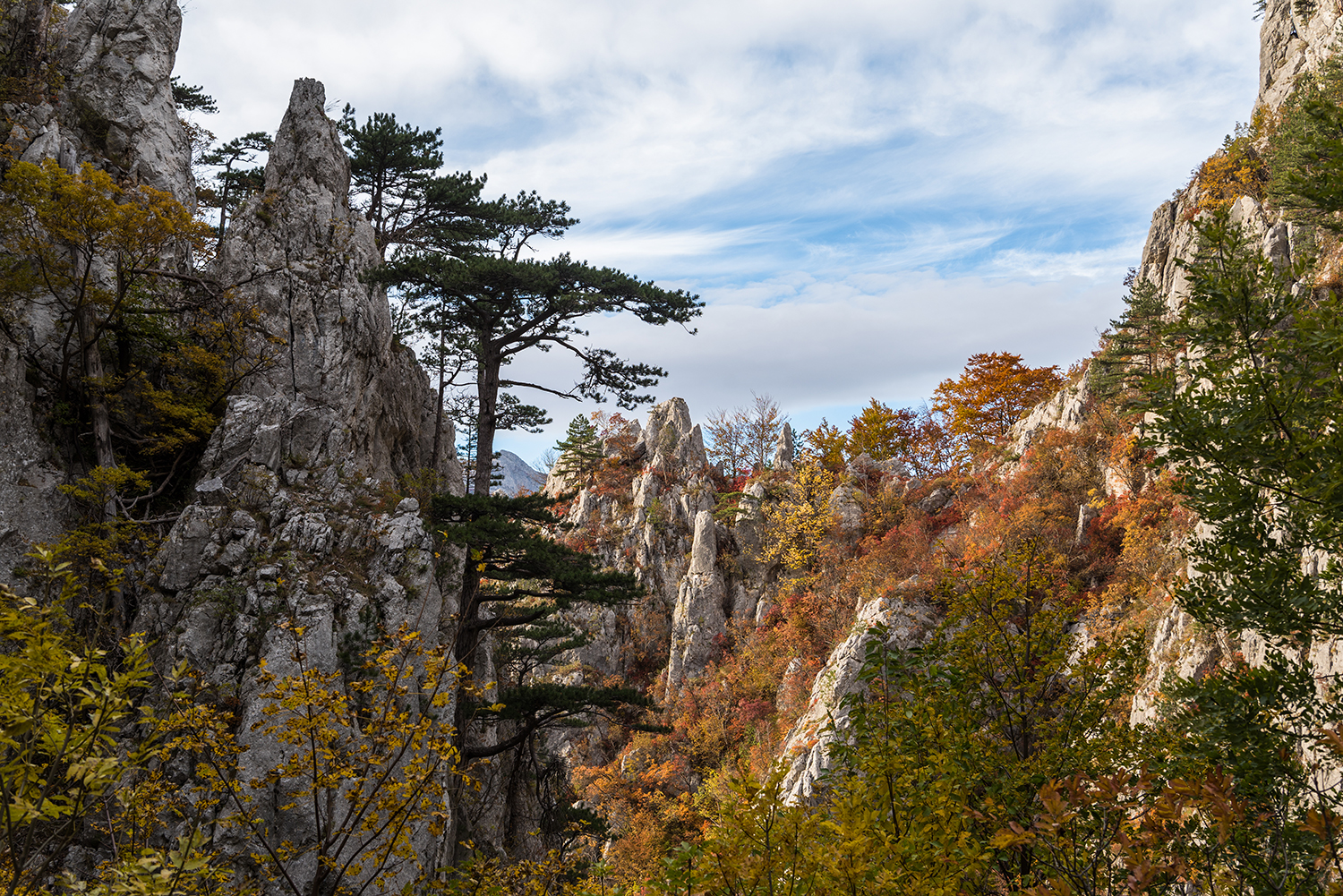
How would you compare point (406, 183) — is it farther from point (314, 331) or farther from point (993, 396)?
point (993, 396)

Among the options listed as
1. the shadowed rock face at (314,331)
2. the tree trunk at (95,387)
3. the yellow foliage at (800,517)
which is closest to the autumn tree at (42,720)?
the shadowed rock face at (314,331)

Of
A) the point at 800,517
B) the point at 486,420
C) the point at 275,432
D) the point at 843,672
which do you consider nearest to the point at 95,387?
the point at 275,432

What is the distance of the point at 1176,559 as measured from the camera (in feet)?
60.7

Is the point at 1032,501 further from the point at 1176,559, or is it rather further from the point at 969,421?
the point at 969,421

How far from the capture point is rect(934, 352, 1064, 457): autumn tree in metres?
32.8

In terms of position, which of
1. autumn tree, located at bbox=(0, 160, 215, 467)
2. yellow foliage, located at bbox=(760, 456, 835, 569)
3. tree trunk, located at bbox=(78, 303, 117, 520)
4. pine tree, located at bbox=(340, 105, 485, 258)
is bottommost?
yellow foliage, located at bbox=(760, 456, 835, 569)

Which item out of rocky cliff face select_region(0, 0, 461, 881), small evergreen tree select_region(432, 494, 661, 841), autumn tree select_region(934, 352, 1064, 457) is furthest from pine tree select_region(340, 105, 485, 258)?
autumn tree select_region(934, 352, 1064, 457)

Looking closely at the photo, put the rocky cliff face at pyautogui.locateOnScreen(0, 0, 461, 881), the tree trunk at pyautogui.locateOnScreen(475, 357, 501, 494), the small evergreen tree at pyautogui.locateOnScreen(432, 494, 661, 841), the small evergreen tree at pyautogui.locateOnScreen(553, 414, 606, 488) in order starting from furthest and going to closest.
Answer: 1. the small evergreen tree at pyautogui.locateOnScreen(553, 414, 606, 488)
2. the tree trunk at pyautogui.locateOnScreen(475, 357, 501, 494)
3. the small evergreen tree at pyautogui.locateOnScreen(432, 494, 661, 841)
4. the rocky cliff face at pyautogui.locateOnScreen(0, 0, 461, 881)

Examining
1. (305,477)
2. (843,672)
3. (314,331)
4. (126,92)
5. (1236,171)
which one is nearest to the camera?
(305,477)

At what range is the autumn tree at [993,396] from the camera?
32.8 m

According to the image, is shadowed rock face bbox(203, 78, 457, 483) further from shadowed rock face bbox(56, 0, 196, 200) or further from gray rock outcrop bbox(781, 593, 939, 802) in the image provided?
gray rock outcrop bbox(781, 593, 939, 802)

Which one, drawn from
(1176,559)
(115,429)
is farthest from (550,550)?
(1176,559)

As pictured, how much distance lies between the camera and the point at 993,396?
3347 cm

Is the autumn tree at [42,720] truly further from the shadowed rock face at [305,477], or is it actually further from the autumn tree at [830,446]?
the autumn tree at [830,446]
